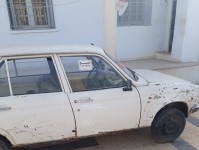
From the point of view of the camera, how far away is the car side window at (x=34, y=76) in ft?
9.16

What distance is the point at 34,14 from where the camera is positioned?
5.74 meters

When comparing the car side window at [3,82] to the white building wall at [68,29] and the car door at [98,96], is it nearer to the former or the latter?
the car door at [98,96]

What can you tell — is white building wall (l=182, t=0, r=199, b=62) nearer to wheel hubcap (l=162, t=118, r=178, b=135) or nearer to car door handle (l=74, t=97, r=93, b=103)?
wheel hubcap (l=162, t=118, r=178, b=135)

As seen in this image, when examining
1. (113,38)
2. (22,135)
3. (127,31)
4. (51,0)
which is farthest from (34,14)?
(22,135)

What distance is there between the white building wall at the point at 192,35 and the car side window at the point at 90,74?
412 centimetres

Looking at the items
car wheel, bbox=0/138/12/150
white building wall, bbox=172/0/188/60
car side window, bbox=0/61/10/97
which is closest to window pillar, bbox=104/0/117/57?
white building wall, bbox=172/0/188/60

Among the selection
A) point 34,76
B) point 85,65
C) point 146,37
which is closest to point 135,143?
point 85,65

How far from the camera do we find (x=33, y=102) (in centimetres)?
271

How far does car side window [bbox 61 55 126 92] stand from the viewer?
9.71 feet

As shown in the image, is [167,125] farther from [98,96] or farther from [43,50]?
[43,50]

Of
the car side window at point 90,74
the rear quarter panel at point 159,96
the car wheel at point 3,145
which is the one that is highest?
the car side window at point 90,74

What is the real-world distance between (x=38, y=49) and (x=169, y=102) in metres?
2.01

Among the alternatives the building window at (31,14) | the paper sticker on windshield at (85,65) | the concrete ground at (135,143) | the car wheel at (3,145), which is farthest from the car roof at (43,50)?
the building window at (31,14)

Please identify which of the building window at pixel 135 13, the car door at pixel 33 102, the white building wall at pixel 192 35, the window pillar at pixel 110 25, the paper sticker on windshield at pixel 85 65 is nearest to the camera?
the car door at pixel 33 102
